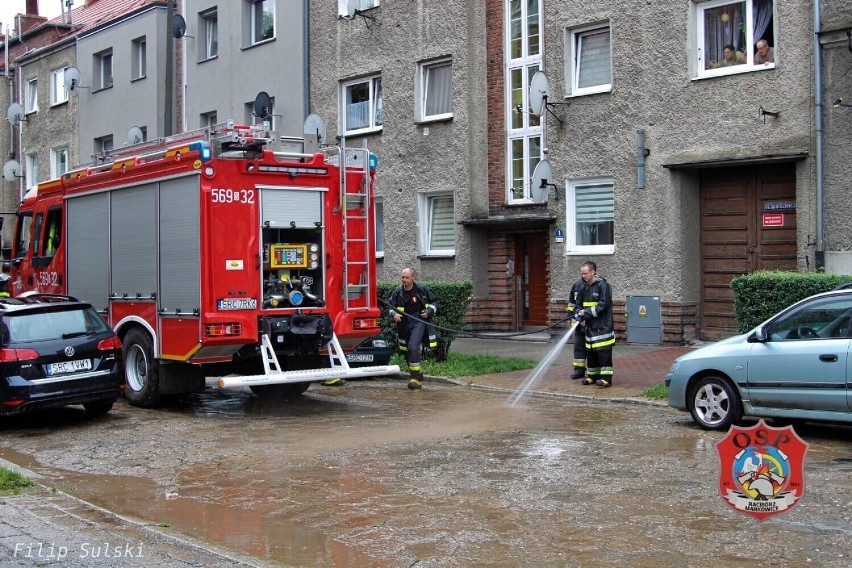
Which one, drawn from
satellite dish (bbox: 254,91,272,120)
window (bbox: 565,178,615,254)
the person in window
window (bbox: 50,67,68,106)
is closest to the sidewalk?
window (bbox: 565,178,615,254)

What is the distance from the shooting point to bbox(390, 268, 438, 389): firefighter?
568 inches

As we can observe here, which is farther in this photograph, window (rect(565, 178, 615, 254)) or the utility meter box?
window (rect(565, 178, 615, 254))

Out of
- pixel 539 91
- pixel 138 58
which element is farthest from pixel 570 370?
pixel 138 58

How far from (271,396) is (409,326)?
217 centimetres

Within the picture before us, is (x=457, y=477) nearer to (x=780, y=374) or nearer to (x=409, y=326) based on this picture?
(x=780, y=374)

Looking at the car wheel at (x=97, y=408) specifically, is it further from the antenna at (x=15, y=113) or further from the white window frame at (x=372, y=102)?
the antenna at (x=15, y=113)

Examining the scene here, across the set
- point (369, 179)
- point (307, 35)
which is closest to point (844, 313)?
point (369, 179)

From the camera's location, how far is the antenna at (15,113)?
3832 centimetres

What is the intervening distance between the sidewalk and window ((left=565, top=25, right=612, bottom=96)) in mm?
4800

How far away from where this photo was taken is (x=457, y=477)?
8.41m

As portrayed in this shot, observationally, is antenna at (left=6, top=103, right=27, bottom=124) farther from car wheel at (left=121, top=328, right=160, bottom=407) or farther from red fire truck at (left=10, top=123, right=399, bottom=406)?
car wheel at (left=121, top=328, right=160, bottom=407)

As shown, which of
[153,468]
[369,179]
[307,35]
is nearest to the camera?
[153,468]

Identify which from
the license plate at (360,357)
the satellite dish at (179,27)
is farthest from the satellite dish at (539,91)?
the satellite dish at (179,27)

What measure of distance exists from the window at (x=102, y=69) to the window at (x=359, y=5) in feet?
41.9
